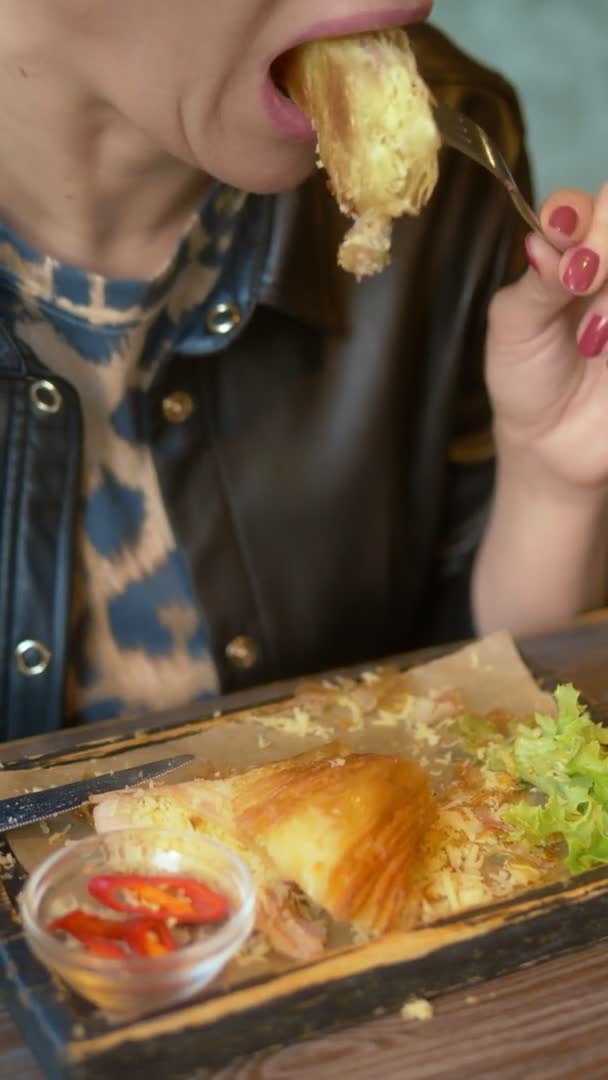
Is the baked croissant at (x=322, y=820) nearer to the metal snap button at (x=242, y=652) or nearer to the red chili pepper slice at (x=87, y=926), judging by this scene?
the red chili pepper slice at (x=87, y=926)

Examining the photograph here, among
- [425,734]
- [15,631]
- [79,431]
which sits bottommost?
[15,631]

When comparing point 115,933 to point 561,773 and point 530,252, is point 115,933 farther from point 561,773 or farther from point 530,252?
point 530,252

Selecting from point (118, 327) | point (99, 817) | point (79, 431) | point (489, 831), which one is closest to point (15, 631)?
point (79, 431)

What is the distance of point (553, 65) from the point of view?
322 centimetres

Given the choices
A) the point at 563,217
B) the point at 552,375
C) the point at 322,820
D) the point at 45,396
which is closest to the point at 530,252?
the point at 563,217

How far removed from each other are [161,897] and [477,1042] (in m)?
0.23

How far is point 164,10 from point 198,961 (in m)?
0.75

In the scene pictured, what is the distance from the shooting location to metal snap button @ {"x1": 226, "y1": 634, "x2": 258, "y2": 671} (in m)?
1.51

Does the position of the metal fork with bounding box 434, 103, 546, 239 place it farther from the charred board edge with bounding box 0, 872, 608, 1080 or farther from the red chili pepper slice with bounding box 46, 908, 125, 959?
the red chili pepper slice with bounding box 46, 908, 125, 959

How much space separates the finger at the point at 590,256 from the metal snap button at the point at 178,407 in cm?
48

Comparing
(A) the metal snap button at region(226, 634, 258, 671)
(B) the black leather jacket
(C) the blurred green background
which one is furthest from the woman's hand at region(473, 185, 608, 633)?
(C) the blurred green background

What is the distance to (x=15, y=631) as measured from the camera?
1402mm

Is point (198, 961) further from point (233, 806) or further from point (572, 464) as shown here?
point (572, 464)

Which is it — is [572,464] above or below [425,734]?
above
